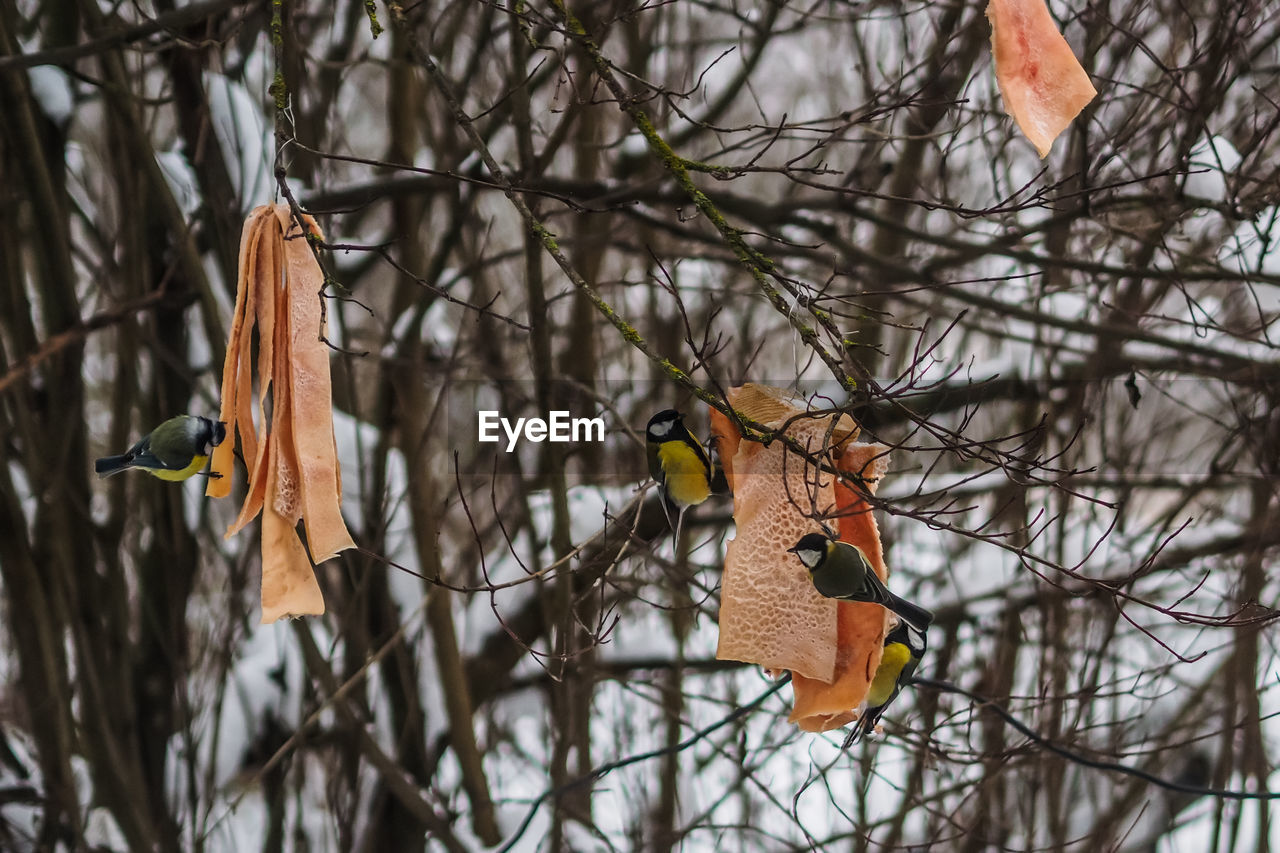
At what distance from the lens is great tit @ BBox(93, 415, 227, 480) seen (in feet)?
2.82

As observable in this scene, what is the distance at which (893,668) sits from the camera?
0.89m

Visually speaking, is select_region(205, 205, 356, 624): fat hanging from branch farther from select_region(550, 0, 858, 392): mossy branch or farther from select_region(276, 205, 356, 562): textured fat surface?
select_region(550, 0, 858, 392): mossy branch

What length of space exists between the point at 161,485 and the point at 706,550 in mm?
1634

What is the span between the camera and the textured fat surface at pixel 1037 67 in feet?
2.49

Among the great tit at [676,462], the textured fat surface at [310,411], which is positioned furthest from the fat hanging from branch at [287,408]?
the great tit at [676,462]

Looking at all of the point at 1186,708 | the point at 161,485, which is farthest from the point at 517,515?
the point at 1186,708

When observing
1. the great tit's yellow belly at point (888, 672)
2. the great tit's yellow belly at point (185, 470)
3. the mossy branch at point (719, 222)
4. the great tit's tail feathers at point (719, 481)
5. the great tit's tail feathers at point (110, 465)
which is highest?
the mossy branch at point (719, 222)

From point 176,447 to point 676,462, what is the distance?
447 mm

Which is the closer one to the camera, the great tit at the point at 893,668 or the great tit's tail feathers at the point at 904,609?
the great tit's tail feathers at the point at 904,609

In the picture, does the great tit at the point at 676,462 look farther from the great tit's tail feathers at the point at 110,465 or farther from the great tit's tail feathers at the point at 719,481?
the great tit's tail feathers at the point at 110,465

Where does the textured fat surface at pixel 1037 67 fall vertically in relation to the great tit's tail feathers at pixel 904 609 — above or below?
above

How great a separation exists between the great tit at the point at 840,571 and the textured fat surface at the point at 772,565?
0.07 meters

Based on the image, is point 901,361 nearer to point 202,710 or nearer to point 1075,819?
point 1075,819

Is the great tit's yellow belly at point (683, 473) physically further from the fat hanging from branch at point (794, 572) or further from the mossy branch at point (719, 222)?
the mossy branch at point (719, 222)
